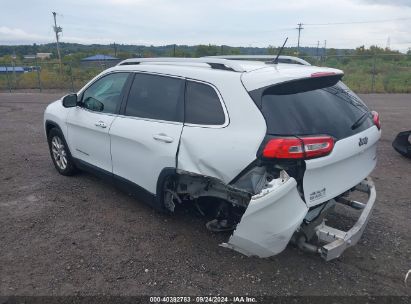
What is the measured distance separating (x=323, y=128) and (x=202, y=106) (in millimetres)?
1103

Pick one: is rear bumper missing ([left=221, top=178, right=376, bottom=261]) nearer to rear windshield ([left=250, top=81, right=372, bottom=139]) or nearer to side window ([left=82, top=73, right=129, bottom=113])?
rear windshield ([left=250, top=81, right=372, bottom=139])

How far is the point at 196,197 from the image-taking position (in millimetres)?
3707

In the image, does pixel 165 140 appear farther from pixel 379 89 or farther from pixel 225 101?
pixel 379 89

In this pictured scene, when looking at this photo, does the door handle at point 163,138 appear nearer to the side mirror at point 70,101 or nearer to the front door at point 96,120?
the front door at point 96,120

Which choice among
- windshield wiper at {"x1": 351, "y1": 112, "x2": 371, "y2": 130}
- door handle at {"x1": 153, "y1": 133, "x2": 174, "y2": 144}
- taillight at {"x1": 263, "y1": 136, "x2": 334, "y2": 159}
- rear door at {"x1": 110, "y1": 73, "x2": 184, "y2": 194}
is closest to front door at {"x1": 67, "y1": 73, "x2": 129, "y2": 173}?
rear door at {"x1": 110, "y1": 73, "x2": 184, "y2": 194}

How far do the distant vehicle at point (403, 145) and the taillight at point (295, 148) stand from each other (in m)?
4.64

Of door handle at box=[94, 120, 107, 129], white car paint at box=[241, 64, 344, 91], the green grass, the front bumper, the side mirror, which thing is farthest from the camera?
the green grass

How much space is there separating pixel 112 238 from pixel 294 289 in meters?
1.91

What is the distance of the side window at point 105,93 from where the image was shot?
456 cm

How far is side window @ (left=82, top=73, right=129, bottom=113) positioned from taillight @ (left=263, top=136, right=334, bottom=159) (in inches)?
88.1

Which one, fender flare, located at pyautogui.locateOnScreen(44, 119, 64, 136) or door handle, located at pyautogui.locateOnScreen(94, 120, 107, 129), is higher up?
door handle, located at pyautogui.locateOnScreen(94, 120, 107, 129)

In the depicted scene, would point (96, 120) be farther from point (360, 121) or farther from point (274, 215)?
point (360, 121)

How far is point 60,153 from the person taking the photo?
19.0 feet

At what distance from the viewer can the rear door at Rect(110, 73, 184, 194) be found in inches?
147
